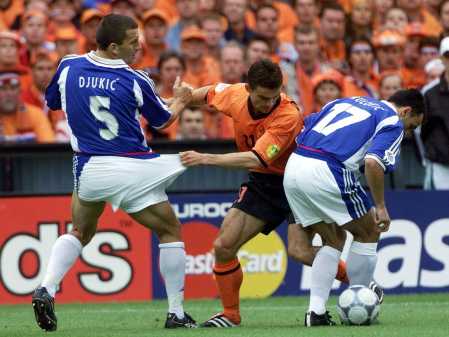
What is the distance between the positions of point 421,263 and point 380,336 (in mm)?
4212

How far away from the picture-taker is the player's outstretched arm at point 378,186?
8.77 m

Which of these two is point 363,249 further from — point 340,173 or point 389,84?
point 389,84

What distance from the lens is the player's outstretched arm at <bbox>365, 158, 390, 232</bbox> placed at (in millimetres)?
8766

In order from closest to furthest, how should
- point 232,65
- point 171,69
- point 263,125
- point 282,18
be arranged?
point 263,125 < point 171,69 < point 232,65 < point 282,18

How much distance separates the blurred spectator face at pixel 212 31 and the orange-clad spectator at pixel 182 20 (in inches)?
12.9

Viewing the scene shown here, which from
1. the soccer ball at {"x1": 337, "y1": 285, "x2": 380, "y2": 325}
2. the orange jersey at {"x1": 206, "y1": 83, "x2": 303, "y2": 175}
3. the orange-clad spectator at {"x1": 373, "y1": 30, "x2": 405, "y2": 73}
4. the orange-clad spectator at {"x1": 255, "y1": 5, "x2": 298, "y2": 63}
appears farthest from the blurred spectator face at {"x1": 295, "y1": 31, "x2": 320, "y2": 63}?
the soccer ball at {"x1": 337, "y1": 285, "x2": 380, "y2": 325}

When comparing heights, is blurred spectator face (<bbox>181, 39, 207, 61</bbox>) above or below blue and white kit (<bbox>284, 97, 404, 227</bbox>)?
above

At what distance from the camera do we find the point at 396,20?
15.7 meters

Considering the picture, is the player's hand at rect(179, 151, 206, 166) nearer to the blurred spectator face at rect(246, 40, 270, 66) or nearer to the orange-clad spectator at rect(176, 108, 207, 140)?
the orange-clad spectator at rect(176, 108, 207, 140)

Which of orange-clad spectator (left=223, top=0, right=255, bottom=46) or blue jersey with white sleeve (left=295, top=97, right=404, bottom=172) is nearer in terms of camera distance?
blue jersey with white sleeve (left=295, top=97, right=404, bottom=172)

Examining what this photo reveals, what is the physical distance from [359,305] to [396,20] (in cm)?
731

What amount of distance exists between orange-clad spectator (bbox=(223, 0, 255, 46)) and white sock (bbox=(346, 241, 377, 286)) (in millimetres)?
6382

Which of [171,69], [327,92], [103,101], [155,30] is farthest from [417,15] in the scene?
[103,101]

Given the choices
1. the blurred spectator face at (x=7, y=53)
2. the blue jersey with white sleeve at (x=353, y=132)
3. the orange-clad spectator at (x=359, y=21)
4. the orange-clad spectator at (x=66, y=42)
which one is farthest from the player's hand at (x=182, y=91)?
the orange-clad spectator at (x=359, y=21)
